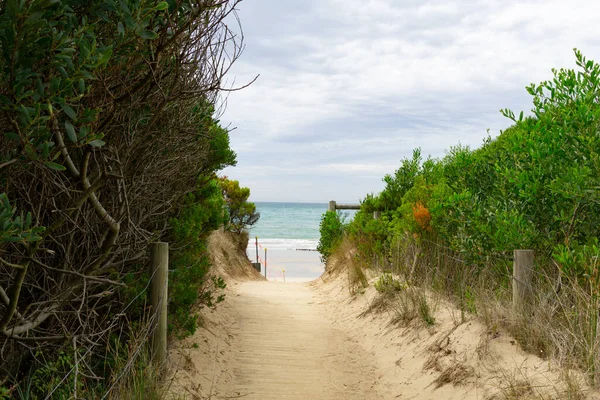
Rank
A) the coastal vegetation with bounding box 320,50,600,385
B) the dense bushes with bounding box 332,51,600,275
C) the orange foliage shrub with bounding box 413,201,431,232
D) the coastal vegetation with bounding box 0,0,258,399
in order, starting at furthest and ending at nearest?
the orange foliage shrub with bounding box 413,201,431,232 < the dense bushes with bounding box 332,51,600,275 < the coastal vegetation with bounding box 320,50,600,385 < the coastal vegetation with bounding box 0,0,258,399

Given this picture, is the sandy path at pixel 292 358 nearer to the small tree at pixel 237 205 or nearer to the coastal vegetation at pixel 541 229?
the coastal vegetation at pixel 541 229

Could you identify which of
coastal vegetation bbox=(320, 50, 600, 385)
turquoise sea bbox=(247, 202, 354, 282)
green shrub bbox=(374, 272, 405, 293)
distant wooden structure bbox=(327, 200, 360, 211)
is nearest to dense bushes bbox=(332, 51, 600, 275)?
coastal vegetation bbox=(320, 50, 600, 385)

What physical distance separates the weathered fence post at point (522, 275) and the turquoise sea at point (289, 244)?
14103mm

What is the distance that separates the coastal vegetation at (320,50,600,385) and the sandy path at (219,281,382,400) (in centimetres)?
123

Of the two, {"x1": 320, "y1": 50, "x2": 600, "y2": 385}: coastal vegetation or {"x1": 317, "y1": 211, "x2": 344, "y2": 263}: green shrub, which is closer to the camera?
{"x1": 320, "y1": 50, "x2": 600, "y2": 385}: coastal vegetation

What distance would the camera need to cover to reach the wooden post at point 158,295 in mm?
4984

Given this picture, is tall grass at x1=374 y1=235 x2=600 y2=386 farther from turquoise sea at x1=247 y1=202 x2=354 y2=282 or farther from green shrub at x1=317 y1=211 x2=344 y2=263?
turquoise sea at x1=247 y1=202 x2=354 y2=282

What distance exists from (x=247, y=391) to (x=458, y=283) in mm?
3216

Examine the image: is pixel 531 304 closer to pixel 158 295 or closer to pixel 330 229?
pixel 158 295

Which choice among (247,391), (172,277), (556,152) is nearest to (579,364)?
(556,152)

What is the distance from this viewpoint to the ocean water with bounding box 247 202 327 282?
27644mm

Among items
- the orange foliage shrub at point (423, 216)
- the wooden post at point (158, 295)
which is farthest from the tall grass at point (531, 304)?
the wooden post at point (158, 295)

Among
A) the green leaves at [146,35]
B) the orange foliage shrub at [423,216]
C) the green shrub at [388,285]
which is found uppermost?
the green leaves at [146,35]

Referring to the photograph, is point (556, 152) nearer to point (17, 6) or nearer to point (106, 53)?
point (106, 53)
